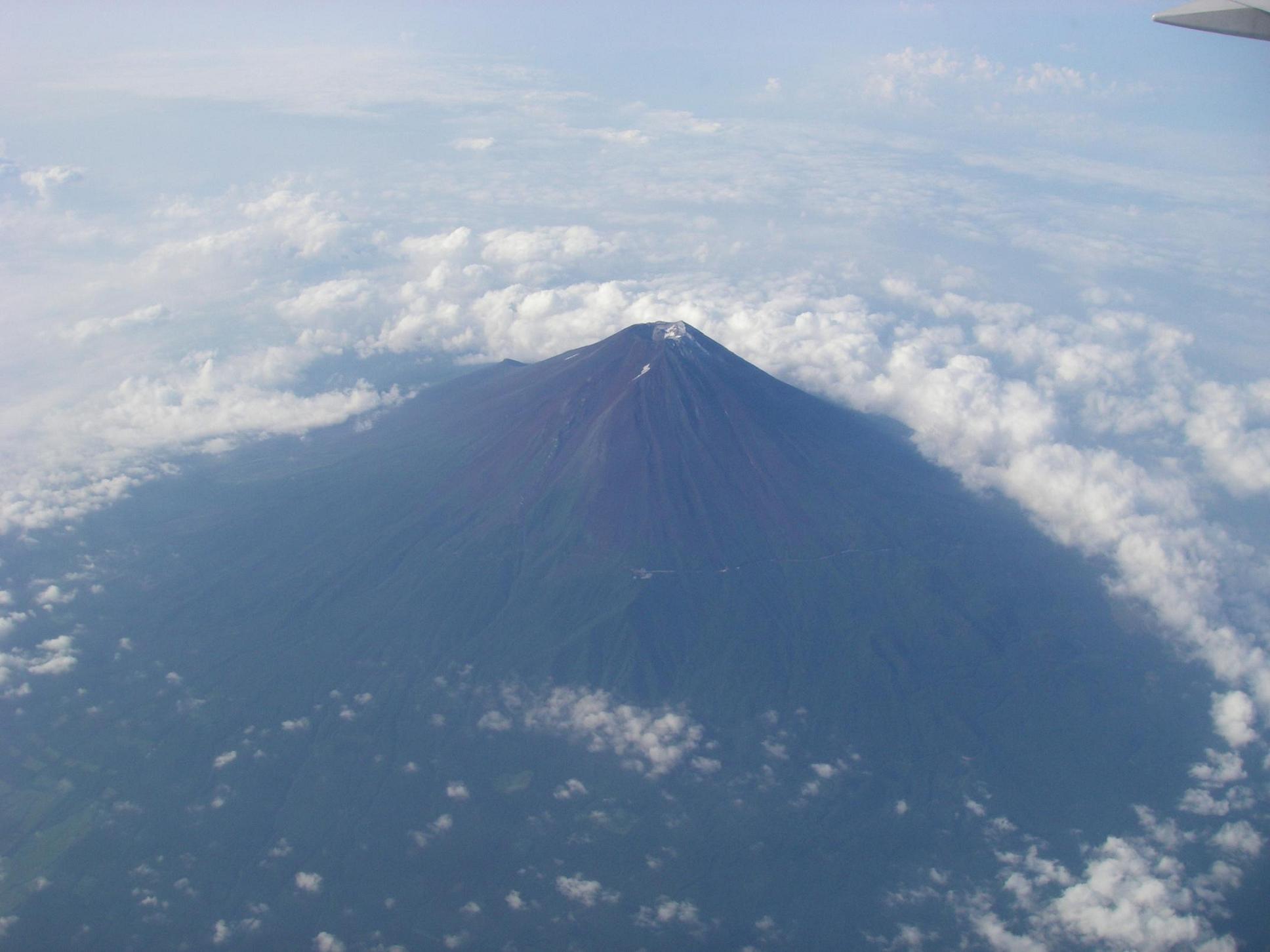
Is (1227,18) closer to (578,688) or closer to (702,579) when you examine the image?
(578,688)

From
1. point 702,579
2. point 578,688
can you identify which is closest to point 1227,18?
point 578,688

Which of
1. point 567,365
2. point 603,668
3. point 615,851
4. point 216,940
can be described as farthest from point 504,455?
point 216,940

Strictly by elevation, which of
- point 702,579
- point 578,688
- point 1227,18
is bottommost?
point 578,688

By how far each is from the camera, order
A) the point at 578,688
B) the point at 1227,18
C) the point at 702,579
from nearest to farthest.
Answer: the point at 1227,18
the point at 578,688
the point at 702,579

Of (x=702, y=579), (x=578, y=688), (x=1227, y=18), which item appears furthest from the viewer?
(x=702, y=579)

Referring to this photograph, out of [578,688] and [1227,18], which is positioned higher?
[1227,18]

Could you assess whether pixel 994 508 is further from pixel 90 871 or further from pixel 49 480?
pixel 49 480

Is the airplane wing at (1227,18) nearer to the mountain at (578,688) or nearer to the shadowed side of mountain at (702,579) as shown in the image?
the mountain at (578,688)
